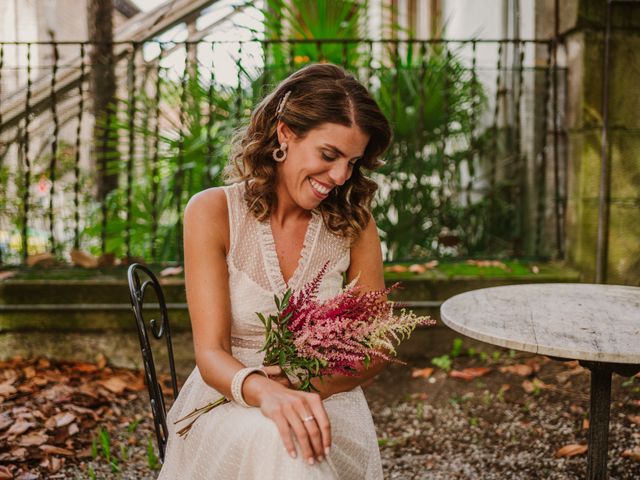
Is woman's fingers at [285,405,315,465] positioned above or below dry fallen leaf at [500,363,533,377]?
above

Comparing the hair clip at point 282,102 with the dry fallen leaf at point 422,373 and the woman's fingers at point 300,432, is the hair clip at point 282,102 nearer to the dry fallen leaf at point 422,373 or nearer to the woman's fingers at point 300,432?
the woman's fingers at point 300,432

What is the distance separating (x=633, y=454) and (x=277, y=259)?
189 centimetres

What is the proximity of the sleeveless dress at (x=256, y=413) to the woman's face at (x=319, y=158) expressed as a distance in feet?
0.56

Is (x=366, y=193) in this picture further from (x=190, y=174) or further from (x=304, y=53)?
(x=304, y=53)

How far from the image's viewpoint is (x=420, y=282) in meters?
3.71

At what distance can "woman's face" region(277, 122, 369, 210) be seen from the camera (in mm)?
1908

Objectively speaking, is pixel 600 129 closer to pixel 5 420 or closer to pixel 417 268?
pixel 417 268

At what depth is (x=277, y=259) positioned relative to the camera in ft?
6.61

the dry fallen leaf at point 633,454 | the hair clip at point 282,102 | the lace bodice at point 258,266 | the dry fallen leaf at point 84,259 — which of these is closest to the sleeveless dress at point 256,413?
the lace bodice at point 258,266

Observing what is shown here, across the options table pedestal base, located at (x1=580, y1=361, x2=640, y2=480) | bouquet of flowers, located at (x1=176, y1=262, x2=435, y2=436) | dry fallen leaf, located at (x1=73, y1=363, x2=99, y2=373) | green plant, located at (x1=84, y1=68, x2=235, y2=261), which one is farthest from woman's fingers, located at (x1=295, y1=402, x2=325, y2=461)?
green plant, located at (x1=84, y1=68, x2=235, y2=261)

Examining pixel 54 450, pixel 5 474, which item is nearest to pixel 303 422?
pixel 5 474

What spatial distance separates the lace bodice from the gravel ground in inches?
46.1

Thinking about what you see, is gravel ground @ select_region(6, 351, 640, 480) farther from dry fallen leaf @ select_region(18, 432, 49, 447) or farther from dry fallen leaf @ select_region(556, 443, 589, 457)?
dry fallen leaf @ select_region(18, 432, 49, 447)

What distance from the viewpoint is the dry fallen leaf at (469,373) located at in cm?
351
